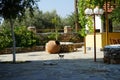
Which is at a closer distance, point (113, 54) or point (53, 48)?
Result: point (113, 54)

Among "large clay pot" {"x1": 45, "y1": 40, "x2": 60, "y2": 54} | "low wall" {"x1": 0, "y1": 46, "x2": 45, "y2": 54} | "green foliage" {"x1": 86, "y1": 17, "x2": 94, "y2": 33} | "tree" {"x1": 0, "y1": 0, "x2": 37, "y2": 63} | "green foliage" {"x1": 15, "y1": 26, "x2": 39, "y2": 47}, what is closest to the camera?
"tree" {"x1": 0, "y1": 0, "x2": 37, "y2": 63}

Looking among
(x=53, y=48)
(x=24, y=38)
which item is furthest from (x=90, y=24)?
(x=24, y=38)

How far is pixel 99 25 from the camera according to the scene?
110ft

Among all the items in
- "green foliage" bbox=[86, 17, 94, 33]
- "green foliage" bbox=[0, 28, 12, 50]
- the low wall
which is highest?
"green foliage" bbox=[86, 17, 94, 33]

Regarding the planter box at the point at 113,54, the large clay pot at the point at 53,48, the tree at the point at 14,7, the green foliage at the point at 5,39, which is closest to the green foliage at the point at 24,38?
the green foliage at the point at 5,39

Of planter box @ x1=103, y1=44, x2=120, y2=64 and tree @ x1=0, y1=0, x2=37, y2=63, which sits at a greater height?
tree @ x1=0, y1=0, x2=37, y2=63

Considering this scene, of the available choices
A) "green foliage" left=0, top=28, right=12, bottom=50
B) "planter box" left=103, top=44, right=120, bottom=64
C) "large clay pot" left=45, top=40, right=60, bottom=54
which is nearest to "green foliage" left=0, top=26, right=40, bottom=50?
"green foliage" left=0, top=28, right=12, bottom=50

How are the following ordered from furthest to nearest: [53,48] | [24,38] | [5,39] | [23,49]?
[24,38], [23,49], [5,39], [53,48]

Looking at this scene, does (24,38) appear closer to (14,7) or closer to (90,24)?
(90,24)

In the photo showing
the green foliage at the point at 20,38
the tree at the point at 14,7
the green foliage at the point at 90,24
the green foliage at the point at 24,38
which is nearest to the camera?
the tree at the point at 14,7

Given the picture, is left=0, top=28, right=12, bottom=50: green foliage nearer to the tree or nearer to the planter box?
the tree

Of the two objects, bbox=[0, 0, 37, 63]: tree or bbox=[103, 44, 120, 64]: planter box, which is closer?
bbox=[0, 0, 37, 63]: tree

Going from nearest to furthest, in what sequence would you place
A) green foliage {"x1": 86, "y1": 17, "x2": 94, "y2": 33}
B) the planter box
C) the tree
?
the tree
the planter box
green foliage {"x1": 86, "y1": 17, "x2": 94, "y2": 33}

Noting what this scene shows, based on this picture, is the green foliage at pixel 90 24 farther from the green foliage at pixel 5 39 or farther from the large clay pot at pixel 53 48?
the green foliage at pixel 5 39
